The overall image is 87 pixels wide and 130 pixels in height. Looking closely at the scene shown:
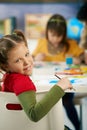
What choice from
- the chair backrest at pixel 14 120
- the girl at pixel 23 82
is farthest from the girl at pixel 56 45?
the chair backrest at pixel 14 120

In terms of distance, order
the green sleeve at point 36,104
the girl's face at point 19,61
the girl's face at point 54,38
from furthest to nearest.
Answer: the girl's face at point 54,38 < the girl's face at point 19,61 < the green sleeve at point 36,104

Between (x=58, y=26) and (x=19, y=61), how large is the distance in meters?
1.30

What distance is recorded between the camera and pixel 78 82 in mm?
1525

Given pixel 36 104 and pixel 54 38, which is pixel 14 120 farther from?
pixel 54 38

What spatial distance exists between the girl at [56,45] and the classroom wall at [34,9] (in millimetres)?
66

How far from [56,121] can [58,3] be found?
151cm

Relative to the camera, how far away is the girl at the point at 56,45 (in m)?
2.34

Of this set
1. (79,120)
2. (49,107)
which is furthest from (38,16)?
(49,107)

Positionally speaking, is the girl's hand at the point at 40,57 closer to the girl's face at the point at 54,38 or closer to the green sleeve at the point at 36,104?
the girl's face at the point at 54,38

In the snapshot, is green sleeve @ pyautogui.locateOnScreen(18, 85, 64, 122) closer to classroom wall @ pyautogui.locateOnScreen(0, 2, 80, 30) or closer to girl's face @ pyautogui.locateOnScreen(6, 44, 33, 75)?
girl's face @ pyautogui.locateOnScreen(6, 44, 33, 75)

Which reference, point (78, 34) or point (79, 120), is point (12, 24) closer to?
point (78, 34)

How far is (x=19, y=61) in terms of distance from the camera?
1.10 m

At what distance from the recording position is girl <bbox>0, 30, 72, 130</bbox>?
0.99 meters

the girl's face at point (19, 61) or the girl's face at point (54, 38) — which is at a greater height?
the girl's face at point (19, 61)
